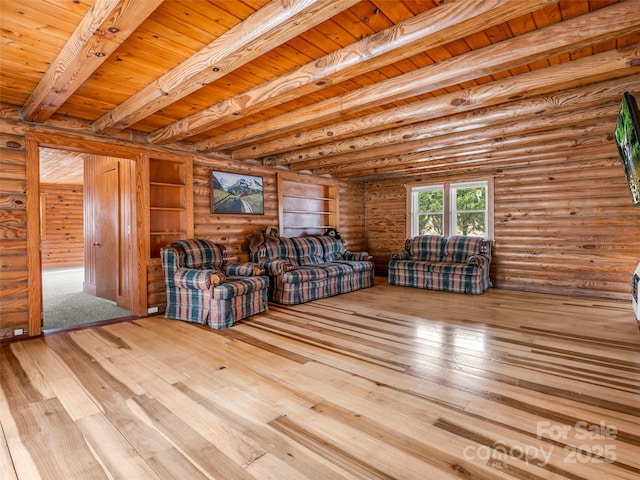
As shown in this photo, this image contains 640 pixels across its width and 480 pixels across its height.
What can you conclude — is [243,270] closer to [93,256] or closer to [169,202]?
[169,202]

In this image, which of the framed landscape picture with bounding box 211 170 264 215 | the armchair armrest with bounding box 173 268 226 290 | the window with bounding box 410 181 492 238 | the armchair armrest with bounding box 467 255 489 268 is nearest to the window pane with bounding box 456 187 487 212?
the window with bounding box 410 181 492 238

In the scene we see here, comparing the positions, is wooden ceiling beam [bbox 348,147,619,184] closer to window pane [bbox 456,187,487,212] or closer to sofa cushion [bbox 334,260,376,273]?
window pane [bbox 456,187,487,212]

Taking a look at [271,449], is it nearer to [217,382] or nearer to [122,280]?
[217,382]

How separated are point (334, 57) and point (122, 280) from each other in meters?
4.53

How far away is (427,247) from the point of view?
669cm

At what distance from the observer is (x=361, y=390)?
234 cm

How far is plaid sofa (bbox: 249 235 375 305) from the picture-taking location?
5.03 m

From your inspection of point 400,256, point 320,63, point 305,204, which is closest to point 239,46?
point 320,63

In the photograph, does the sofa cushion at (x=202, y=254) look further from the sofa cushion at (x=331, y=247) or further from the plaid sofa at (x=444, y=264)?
the plaid sofa at (x=444, y=264)

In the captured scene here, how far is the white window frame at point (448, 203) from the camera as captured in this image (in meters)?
6.44

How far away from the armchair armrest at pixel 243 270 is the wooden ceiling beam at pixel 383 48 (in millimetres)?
2021

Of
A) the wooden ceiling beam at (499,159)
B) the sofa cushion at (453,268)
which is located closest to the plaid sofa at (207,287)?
the sofa cushion at (453,268)

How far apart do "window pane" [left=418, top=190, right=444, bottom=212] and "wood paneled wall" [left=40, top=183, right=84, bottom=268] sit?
9.99 m

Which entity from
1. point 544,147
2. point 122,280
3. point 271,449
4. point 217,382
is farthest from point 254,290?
point 544,147
